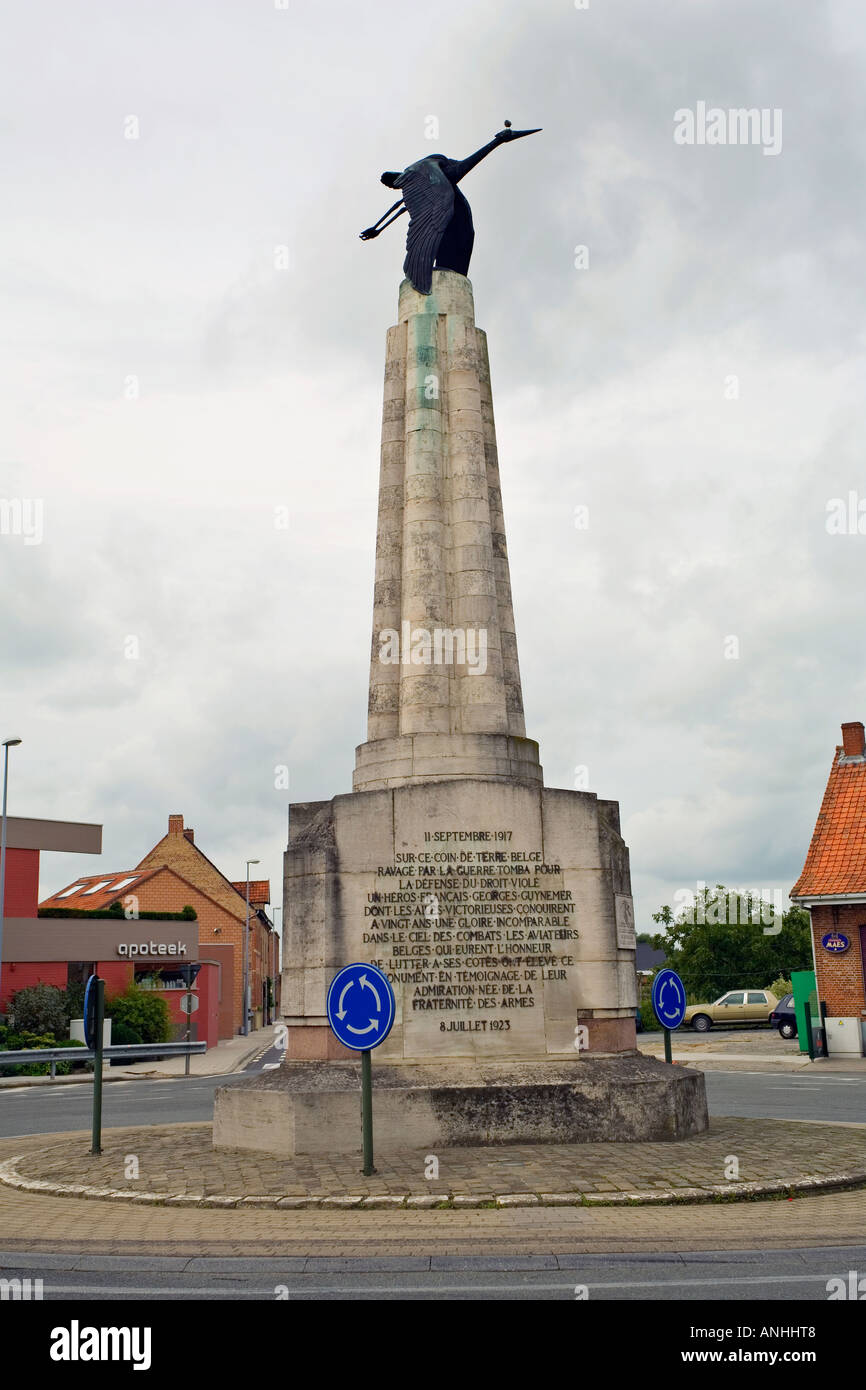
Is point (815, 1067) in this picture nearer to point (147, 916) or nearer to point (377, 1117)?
point (377, 1117)

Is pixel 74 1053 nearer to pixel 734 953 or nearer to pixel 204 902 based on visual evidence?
pixel 204 902

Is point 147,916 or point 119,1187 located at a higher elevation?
point 147,916

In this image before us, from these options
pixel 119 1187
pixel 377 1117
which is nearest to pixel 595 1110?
pixel 377 1117

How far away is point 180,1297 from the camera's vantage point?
6785mm

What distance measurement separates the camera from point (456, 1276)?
7152mm

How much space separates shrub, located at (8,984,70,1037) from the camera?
1371 inches

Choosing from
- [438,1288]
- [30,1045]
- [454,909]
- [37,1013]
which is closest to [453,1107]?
[454,909]

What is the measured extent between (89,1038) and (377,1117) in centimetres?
358

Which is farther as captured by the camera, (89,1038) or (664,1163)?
(89,1038)

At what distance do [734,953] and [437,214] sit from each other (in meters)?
56.4

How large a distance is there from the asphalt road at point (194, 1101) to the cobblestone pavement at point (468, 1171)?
14.0ft

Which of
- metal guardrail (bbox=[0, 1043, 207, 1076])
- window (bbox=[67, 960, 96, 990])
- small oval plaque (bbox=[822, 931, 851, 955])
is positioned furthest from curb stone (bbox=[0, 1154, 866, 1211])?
window (bbox=[67, 960, 96, 990])
